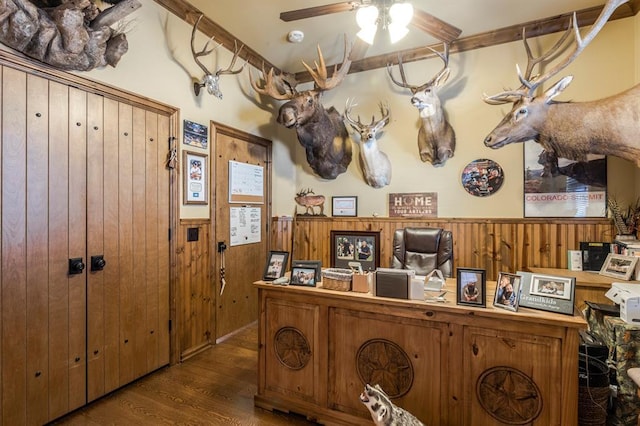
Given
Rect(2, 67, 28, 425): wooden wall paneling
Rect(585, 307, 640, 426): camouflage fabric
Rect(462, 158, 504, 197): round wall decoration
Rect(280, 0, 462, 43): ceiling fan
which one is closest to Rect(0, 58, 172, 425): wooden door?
Rect(2, 67, 28, 425): wooden wall paneling

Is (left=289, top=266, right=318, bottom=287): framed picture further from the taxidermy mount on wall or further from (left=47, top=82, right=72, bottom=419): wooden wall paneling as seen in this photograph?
the taxidermy mount on wall

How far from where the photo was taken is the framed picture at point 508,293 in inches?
61.8

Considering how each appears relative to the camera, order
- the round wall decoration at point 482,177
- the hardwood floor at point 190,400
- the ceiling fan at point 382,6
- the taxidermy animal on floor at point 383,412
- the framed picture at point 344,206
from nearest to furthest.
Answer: the taxidermy animal on floor at point 383,412 → the hardwood floor at point 190,400 → the ceiling fan at point 382,6 → the round wall decoration at point 482,177 → the framed picture at point 344,206

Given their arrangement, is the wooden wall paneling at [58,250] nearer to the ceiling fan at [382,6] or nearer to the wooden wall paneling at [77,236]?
the wooden wall paneling at [77,236]

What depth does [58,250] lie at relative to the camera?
2055 millimetres

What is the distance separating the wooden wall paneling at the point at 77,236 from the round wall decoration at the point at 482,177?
3.51 metres

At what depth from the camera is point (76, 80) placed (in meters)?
2.10

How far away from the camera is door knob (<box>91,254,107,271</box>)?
2.23m

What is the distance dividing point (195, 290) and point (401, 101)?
314 centimetres

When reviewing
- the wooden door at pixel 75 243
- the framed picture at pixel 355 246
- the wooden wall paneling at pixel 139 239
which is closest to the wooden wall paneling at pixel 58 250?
the wooden door at pixel 75 243

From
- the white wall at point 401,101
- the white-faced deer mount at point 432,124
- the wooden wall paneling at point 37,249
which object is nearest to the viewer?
the wooden wall paneling at point 37,249

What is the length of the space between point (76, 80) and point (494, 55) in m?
3.81

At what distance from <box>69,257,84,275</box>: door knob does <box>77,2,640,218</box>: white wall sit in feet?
3.02

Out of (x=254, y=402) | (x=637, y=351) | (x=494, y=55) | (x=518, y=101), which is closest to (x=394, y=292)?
(x=254, y=402)
